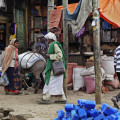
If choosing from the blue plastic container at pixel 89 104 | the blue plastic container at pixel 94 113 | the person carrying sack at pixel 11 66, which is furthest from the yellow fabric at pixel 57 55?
the blue plastic container at pixel 94 113

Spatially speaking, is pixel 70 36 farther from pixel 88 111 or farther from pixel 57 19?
pixel 88 111

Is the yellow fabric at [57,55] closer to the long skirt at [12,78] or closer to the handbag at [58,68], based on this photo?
the handbag at [58,68]

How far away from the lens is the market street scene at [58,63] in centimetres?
547

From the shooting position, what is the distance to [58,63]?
6.12m

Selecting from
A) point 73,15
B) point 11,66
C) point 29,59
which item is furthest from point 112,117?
point 29,59

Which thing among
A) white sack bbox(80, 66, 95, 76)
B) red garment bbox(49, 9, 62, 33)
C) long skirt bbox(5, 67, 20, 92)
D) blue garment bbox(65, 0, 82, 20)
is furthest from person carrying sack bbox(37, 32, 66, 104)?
white sack bbox(80, 66, 95, 76)

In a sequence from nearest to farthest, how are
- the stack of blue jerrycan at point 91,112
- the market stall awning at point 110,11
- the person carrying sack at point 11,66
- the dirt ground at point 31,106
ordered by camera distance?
the stack of blue jerrycan at point 91,112 < the dirt ground at point 31,106 < the person carrying sack at point 11,66 < the market stall awning at point 110,11

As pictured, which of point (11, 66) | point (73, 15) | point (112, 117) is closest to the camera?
point (112, 117)

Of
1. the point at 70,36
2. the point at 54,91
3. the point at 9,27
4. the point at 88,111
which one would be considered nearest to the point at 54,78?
the point at 54,91

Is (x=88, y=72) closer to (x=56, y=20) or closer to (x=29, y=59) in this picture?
(x=29, y=59)

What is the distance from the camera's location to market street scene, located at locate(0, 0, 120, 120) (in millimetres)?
5473

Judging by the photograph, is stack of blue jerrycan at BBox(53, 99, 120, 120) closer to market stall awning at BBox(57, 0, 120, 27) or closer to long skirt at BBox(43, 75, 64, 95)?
long skirt at BBox(43, 75, 64, 95)

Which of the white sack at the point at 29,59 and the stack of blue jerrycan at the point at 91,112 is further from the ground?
the white sack at the point at 29,59

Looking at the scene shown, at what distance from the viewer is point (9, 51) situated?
24.6ft
